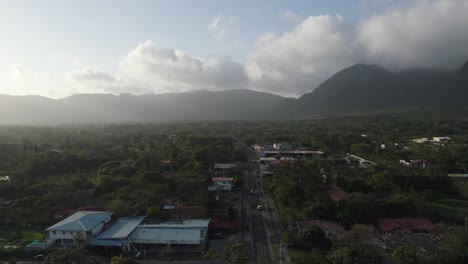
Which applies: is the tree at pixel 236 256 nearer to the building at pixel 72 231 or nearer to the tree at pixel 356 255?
the tree at pixel 356 255

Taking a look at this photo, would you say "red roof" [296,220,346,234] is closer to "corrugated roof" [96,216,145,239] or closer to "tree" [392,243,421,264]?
"tree" [392,243,421,264]

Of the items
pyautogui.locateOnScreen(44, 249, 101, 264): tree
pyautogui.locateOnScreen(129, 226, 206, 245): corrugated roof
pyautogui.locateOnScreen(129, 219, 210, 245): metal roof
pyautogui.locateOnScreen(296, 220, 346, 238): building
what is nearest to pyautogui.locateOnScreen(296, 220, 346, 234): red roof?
pyautogui.locateOnScreen(296, 220, 346, 238): building

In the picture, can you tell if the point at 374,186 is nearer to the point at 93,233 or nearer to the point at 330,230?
the point at 330,230

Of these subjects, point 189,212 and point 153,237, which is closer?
point 153,237

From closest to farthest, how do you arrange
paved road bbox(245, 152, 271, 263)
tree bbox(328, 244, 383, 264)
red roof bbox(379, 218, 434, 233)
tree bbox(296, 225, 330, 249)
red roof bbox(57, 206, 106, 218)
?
tree bbox(328, 244, 383, 264) < paved road bbox(245, 152, 271, 263) < tree bbox(296, 225, 330, 249) < red roof bbox(379, 218, 434, 233) < red roof bbox(57, 206, 106, 218)

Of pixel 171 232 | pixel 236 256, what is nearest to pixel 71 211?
pixel 171 232

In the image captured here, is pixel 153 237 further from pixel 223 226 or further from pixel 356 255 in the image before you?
pixel 356 255

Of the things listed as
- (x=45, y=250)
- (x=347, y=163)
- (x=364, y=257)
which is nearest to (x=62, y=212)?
(x=45, y=250)

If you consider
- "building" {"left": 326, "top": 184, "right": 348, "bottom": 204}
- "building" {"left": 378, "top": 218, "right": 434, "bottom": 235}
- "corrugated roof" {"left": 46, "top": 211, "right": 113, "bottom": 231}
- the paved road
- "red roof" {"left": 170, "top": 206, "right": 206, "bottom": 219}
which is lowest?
the paved road
